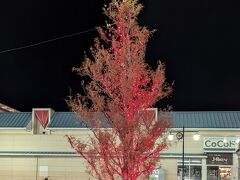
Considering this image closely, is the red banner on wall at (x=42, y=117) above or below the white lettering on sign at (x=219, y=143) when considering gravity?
above

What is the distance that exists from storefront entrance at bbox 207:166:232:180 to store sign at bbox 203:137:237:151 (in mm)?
1765

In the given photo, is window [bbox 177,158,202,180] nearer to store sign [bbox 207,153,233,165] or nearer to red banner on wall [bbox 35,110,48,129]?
store sign [bbox 207,153,233,165]

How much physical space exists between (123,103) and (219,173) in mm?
24838

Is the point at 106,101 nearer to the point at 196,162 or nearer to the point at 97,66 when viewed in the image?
the point at 97,66

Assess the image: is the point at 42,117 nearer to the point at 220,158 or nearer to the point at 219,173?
the point at 220,158

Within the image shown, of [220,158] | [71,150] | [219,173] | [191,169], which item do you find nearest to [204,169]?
[191,169]

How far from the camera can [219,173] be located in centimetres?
4003

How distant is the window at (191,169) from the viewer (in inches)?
1602

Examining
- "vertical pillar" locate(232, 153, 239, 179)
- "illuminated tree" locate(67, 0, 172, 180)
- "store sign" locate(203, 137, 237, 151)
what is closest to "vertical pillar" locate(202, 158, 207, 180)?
"store sign" locate(203, 137, 237, 151)

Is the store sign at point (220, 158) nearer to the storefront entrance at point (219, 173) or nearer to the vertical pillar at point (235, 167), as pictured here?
the vertical pillar at point (235, 167)

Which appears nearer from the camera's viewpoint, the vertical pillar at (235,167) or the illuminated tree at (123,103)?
the illuminated tree at (123,103)

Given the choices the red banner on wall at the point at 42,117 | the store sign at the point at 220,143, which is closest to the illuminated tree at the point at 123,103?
the store sign at the point at 220,143

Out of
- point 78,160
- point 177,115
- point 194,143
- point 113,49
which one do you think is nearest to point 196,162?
point 194,143

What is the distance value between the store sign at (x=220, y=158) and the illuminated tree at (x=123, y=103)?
22574 mm
